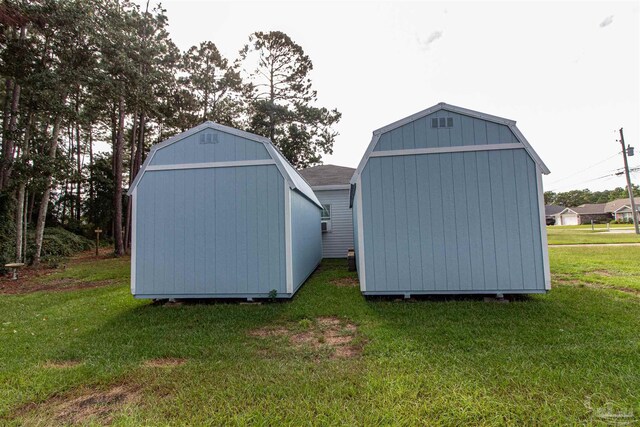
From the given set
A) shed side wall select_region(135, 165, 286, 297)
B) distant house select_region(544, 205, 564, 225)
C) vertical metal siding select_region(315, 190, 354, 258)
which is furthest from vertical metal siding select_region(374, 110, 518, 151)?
distant house select_region(544, 205, 564, 225)

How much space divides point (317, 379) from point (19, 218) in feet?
36.0

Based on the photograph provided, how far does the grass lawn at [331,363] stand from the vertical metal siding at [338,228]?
6.51 meters

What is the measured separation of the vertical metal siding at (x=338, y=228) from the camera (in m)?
11.2

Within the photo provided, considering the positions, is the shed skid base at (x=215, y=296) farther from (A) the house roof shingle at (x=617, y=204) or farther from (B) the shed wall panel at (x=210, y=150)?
(A) the house roof shingle at (x=617, y=204)

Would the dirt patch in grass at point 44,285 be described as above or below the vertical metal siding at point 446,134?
below

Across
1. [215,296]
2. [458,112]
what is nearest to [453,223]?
[458,112]

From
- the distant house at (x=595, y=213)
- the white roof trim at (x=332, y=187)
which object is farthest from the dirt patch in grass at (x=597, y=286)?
the distant house at (x=595, y=213)

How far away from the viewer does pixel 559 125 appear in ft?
36.3

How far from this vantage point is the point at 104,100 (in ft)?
35.3

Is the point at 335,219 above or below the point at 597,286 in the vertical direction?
above

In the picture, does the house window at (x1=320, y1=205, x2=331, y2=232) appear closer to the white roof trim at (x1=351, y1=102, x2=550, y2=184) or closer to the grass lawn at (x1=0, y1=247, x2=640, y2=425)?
the white roof trim at (x1=351, y1=102, x2=550, y2=184)

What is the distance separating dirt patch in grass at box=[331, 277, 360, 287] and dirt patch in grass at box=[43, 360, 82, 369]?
4494 mm

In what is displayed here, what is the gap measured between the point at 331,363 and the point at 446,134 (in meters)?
4.01

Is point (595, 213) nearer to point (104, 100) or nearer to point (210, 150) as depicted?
point (210, 150)
